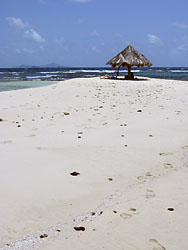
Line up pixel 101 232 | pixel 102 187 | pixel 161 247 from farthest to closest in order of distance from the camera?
pixel 102 187 → pixel 101 232 → pixel 161 247

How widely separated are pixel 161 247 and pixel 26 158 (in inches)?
98.2

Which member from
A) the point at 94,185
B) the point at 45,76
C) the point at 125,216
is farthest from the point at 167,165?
the point at 45,76

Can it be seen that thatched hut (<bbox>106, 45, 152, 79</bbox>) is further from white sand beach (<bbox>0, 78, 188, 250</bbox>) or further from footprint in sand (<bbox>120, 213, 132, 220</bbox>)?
footprint in sand (<bbox>120, 213, 132, 220</bbox>)

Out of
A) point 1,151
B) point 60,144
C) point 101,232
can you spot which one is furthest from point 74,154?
point 101,232

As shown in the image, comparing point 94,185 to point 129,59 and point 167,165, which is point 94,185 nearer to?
point 167,165

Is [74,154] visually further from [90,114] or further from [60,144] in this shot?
[90,114]

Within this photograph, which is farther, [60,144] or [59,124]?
[59,124]

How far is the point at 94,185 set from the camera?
11.7 feet

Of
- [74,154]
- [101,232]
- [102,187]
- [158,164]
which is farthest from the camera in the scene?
[74,154]

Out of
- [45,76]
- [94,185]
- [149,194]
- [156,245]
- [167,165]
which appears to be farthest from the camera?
[45,76]

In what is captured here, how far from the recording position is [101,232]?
2.60m

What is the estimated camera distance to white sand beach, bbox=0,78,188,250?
2543 millimetres

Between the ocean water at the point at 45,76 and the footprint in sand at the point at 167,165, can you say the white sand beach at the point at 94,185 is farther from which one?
the ocean water at the point at 45,76

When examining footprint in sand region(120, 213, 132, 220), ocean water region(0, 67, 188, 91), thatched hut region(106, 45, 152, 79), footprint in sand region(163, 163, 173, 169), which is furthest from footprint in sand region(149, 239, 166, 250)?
thatched hut region(106, 45, 152, 79)
